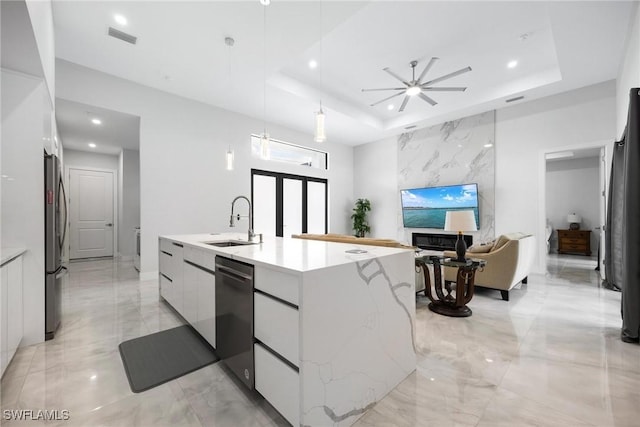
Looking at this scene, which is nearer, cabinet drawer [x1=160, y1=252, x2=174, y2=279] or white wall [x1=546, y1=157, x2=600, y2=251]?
cabinet drawer [x1=160, y1=252, x2=174, y2=279]

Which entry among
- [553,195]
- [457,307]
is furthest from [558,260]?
[457,307]

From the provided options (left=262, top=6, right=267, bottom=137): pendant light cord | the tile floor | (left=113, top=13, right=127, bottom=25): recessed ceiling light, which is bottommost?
the tile floor

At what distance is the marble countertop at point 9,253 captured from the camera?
1801 mm

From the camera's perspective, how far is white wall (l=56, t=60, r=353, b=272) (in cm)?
420

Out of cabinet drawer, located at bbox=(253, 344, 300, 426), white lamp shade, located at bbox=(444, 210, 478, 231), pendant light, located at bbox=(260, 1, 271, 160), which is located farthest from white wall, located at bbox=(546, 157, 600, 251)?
cabinet drawer, located at bbox=(253, 344, 300, 426)

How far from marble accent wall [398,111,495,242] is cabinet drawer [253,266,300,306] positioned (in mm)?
5668

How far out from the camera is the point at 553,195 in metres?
8.18

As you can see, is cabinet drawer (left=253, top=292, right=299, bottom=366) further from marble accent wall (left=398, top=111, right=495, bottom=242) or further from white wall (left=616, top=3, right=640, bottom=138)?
marble accent wall (left=398, top=111, right=495, bottom=242)

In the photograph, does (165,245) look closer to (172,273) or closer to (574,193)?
(172,273)

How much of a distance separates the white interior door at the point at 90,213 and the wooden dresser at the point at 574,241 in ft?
41.5

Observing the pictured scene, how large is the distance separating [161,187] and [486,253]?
5169 millimetres

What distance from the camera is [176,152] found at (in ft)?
15.8

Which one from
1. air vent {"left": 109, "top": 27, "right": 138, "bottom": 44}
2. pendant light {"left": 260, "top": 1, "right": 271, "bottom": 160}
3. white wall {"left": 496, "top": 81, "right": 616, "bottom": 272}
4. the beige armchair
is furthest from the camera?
Answer: white wall {"left": 496, "top": 81, "right": 616, "bottom": 272}

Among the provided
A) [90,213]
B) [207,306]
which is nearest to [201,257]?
[207,306]
